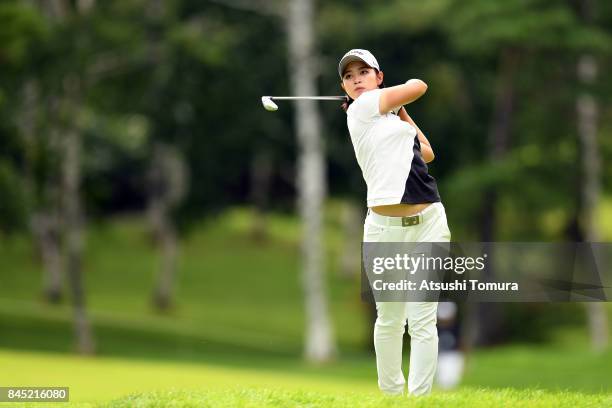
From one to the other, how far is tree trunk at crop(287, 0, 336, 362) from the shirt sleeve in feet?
80.7

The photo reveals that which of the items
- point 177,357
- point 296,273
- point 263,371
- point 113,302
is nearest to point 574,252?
point 263,371

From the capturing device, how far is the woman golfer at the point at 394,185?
29.1 ft

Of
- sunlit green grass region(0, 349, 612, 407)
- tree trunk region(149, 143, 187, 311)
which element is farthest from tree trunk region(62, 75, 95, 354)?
tree trunk region(149, 143, 187, 311)

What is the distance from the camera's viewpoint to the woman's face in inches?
357

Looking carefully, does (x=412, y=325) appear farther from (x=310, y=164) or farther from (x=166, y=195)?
(x=166, y=195)

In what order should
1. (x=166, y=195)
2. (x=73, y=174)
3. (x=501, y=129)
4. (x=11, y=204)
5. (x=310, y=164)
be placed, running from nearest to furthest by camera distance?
(x=11, y=204)
(x=73, y=174)
(x=501, y=129)
(x=310, y=164)
(x=166, y=195)

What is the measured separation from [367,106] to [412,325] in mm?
1527

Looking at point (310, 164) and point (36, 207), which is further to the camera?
point (310, 164)

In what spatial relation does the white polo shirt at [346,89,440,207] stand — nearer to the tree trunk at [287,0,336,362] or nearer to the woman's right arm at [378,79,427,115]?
the woman's right arm at [378,79,427,115]

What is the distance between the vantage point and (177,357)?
33.2 m

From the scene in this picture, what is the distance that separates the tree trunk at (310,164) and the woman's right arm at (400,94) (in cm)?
2474

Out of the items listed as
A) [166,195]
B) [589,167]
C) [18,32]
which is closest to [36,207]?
[18,32]

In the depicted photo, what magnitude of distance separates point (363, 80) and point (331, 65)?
27.1 meters

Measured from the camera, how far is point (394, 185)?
8.87 m
